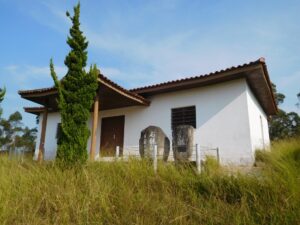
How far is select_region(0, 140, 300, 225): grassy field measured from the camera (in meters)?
3.46

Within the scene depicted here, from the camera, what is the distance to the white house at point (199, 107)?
8.93 m

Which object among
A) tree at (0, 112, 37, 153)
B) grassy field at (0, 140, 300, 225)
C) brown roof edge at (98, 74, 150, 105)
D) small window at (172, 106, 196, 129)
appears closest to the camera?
grassy field at (0, 140, 300, 225)

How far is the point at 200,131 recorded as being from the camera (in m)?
9.83

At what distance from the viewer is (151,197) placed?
4195 mm

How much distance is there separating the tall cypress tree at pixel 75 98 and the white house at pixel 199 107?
1.01 meters

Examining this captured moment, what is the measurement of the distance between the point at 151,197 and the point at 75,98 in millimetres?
4084

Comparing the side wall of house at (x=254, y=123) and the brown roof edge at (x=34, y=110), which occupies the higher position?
the brown roof edge at (x=34, y=110)

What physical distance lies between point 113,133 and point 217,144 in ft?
17.3

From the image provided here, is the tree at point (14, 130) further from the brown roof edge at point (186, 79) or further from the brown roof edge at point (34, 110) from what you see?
the brown roof edge at point (186, 79)

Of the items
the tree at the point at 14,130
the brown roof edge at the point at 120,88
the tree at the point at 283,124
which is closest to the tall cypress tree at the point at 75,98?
the brown roof edge at the point at 120,88

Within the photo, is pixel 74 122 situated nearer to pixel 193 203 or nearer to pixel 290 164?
pixel 193 203

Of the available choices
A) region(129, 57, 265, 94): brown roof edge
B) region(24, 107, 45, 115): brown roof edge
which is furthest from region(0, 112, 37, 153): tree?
region(129, 57, 265, 94): brown roof edge

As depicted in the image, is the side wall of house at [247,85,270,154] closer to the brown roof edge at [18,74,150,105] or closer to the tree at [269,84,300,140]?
the brown roof edge at [18,74,150,105]

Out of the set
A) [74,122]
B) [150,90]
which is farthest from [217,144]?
[74,122]
